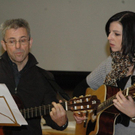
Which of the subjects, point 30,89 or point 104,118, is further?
point 30,89

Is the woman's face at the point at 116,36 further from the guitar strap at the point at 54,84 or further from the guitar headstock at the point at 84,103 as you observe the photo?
the guitar strap at the point at 54,84

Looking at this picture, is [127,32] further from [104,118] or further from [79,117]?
[79,117]

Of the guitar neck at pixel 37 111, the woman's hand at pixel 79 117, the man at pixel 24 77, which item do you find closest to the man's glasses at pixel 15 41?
the man at pixel 24 77

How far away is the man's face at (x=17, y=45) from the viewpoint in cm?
267

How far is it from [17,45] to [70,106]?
0.80 metres

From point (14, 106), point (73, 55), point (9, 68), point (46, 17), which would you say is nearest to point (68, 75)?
point (73, 55)

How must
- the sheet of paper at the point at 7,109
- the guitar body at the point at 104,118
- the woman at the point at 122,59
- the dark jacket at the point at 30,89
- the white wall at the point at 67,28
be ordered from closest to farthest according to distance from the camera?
the sheet of paper at the point at 7,109, the woman at the point at 122,59, the guitar body at the point at 104,118, the dark jacket at the point at 30,89, the white wall at the point at 67,28

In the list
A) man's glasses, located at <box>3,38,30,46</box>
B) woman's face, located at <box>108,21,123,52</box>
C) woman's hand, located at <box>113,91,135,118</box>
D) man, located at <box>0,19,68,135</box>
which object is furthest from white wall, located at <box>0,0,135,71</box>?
woman's hand, located at <box>113,91,135,118</box>

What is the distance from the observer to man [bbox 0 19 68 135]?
2646mm

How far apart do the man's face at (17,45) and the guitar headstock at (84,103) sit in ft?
2.32

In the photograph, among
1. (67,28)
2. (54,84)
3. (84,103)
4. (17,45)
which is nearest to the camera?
(84,103)

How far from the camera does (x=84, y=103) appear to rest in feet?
7.63

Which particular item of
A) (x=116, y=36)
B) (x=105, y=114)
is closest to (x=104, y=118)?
(x=105, y=114)

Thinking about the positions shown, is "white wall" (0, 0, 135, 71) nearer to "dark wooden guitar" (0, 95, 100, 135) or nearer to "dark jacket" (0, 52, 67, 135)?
"dark jacket" (0, 52, 67, 135)
